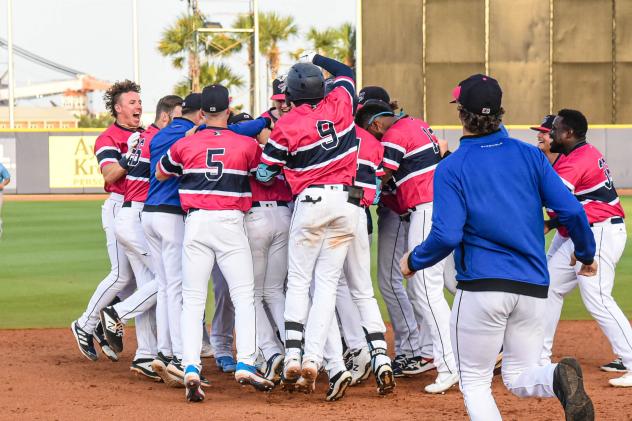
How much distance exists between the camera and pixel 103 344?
7609mm

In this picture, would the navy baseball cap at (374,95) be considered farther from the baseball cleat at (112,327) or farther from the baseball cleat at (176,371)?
the baseball cleat at (112,327)

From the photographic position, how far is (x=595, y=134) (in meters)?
28.2

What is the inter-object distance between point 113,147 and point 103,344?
5.10 ft

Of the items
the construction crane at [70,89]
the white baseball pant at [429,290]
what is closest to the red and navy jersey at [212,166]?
the white baseball pant at [429,290]

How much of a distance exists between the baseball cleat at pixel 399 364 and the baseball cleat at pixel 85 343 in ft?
7.65

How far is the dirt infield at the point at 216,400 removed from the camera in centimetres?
565

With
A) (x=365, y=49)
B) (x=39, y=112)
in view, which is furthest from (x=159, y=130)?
(x=39, y=112)

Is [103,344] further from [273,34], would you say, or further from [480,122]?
[273,34]

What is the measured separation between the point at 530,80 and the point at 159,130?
79.9 ft

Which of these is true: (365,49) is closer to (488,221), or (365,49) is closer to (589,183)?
(589,183)

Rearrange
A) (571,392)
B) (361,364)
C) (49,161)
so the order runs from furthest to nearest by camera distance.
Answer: (49,161) → (361,364) → (571,392)

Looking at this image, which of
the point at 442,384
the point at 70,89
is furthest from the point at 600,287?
the point at 70,89

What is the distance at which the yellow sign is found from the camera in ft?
94.7

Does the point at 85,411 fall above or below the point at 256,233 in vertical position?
below
